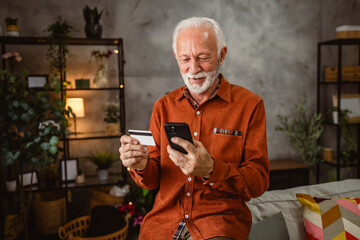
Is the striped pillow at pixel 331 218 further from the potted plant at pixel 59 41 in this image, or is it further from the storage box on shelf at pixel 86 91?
the potted plant at pixel 59 41

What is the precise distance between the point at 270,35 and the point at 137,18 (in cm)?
171

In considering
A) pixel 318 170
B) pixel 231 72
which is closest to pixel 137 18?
pixel 231 72

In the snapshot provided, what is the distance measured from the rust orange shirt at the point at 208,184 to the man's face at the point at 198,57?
87mm

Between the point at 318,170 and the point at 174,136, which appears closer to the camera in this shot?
the point at 174,136

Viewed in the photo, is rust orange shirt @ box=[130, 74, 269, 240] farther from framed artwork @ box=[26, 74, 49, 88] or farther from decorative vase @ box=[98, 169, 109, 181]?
framed artwork @ box=[26, 74, 49, 88]

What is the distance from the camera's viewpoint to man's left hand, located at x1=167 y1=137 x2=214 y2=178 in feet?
3.48

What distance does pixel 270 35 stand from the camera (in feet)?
12.6

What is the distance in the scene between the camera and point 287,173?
11.7 ft

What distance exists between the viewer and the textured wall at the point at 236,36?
3.27m

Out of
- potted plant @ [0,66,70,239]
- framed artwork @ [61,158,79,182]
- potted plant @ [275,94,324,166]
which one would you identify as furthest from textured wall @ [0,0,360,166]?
potted plant @ [0,66,70,239]

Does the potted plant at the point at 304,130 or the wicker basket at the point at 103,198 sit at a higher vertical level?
the potted plant at the point at 304,130

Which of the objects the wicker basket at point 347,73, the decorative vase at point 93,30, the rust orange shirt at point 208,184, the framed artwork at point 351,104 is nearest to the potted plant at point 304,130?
the framed artwork at point 351,104

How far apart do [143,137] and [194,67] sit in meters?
0.40

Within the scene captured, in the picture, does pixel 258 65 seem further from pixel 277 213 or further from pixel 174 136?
pixel 174 136
